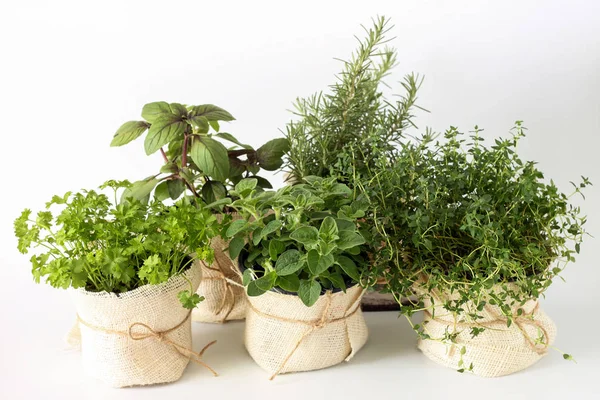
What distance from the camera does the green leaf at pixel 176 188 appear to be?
1.63 metres

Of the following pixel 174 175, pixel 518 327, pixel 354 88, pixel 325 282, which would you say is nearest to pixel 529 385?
pixel 518 327

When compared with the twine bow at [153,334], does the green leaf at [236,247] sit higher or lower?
higher

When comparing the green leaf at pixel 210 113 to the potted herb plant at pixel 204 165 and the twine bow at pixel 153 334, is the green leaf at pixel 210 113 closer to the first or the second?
the potted herb plant at pixel 204 165

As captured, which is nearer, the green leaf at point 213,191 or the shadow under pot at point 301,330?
the shadow under pot at point 301,330

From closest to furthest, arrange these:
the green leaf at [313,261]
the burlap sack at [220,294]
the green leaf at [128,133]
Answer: the green leaf at [313,261] → the green leaf at [128,133] → the burlap sack at [220,294]

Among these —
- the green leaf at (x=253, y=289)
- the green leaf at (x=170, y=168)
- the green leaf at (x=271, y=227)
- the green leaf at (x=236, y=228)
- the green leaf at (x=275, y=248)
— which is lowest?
the green leaf at (x=253, y=289)

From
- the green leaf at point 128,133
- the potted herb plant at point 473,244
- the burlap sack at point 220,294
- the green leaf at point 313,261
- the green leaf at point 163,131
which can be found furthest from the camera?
the burlap sack at point 220,294

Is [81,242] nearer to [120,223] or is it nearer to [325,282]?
[120,223]

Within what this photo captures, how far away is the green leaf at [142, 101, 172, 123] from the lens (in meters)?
1.62

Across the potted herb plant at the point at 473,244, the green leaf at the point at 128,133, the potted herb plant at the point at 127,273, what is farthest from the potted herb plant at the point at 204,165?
the potted herb plant at the point at 473,244

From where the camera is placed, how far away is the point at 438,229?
1.48m

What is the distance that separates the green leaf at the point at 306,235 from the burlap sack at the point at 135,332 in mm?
290

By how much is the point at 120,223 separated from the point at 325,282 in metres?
0.45

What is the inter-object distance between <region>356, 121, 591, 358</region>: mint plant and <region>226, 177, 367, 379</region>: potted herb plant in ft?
0.26
